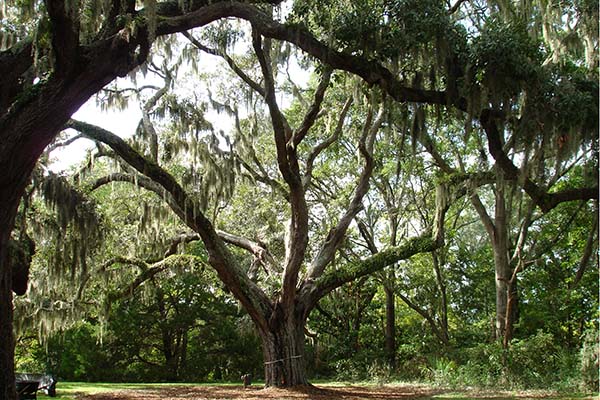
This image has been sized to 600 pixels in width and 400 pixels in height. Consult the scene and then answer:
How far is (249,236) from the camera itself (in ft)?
58.0

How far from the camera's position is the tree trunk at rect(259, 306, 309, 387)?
12.2 meters

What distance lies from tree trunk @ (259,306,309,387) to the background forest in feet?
0.13

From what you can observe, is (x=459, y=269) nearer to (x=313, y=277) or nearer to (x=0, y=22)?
(x=313, y=277)

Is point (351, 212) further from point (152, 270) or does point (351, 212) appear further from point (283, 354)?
point (152, 270)

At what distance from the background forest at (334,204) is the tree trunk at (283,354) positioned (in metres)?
0.04

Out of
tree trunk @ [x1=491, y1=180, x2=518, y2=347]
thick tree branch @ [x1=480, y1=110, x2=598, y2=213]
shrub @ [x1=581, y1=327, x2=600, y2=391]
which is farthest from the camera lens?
tree trunk @ [x1=491, y1=180, x2=518, y2=347]

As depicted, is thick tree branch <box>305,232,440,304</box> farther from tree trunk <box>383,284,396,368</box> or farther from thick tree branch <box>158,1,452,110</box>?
tree trunk <box>383,284,396,368</box>

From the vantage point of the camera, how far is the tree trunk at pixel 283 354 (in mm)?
12156

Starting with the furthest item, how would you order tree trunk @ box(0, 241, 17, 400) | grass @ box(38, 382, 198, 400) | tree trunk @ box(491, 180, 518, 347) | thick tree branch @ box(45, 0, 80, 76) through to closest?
tree trunk @ box(491, 180, 518, 347)
grass @ box(38, 382, 198, 400)
tree trunk @ box(0, 241, 17, 400)
thick tree branch @ box(45, 0, 80, 76)

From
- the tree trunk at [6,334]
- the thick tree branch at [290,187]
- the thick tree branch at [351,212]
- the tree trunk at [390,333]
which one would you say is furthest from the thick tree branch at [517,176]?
the tree trunk at [390,333]

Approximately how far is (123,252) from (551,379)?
11.1 metres

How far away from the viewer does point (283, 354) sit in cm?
1228

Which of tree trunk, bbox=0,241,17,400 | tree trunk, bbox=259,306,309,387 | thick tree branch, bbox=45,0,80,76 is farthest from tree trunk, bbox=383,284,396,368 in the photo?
thick tree branch, bbox=45,0,80,76

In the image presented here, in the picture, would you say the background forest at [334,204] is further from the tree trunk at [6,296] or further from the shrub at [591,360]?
the tree trunk at [6,296]
